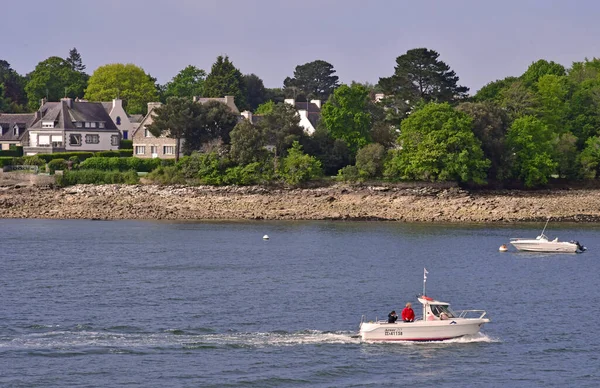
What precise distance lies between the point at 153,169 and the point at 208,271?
47695 mm

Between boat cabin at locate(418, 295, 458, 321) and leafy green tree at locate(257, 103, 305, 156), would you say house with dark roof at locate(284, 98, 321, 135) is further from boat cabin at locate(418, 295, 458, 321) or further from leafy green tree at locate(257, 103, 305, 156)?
boat cabin at locate(418, 295, 458, 321)

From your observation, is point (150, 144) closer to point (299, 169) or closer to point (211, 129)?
point (211, 129)

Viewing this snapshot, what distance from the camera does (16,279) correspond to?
61.0m

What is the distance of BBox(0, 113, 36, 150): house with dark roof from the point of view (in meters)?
132

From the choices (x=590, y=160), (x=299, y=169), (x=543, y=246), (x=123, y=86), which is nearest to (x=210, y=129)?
(x=299, y=169)

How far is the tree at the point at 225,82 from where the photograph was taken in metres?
162

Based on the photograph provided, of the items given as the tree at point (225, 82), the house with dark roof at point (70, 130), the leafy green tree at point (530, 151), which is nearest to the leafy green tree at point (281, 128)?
the leafy green tree at point (530, 151)

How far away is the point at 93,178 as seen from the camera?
349 ft

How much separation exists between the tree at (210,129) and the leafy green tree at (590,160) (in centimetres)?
3881

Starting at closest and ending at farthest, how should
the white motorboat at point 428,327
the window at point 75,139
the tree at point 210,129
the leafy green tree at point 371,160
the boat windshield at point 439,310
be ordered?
the white motorboat at point 428,327 → the boat windshield at point 439,310 → the leafy green tree at point 371,160 → the tree at point 210,129 → the window at point 75,139

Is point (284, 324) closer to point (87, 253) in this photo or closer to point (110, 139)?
point (87, 253)

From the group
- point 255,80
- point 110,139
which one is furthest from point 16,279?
point 255,80

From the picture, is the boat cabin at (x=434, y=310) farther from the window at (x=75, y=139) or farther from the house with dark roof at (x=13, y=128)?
the house with dark roof at (x=13, y=128)

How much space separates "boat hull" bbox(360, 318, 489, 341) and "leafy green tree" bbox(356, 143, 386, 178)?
5917 centimetres
